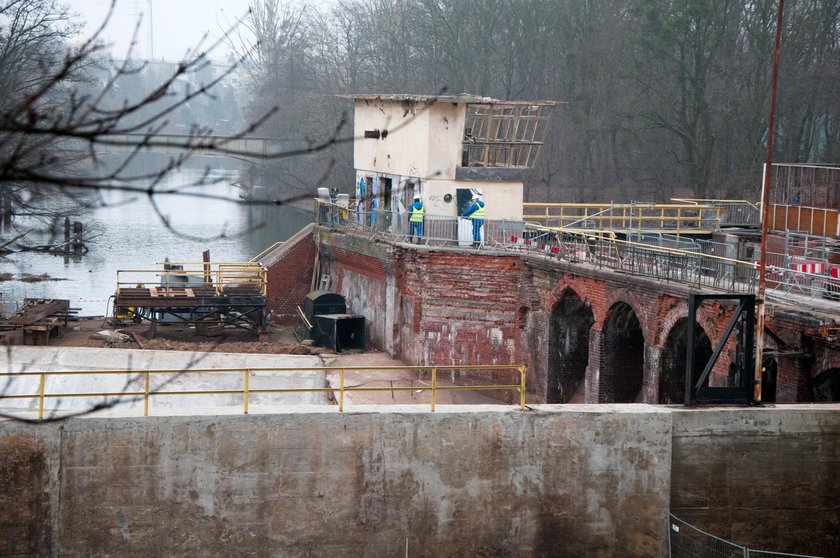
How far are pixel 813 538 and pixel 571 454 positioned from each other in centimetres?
402

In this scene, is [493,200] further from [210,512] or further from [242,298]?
[210,512]

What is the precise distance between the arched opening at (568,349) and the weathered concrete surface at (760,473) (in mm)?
8729

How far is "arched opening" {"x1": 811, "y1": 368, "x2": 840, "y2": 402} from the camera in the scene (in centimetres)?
1889

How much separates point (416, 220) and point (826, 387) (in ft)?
40.7

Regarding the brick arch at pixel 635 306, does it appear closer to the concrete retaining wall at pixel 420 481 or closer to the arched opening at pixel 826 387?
the arched opening at pixel 826 387

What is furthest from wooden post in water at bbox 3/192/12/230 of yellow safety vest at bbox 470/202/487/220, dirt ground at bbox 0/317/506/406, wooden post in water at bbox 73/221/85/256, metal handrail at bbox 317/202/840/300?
yellow safety vest at bbox 470/202/487/220

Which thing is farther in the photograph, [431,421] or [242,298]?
[242,298]

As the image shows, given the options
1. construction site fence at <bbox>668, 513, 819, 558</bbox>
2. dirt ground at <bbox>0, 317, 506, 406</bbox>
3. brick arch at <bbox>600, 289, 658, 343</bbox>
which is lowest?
construction site fence at <bbox>668, 513, 819, 558</bbox>

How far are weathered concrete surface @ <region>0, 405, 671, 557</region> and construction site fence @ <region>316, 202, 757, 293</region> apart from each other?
15.3 feet

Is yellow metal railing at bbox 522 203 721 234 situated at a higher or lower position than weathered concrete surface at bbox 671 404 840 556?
higher

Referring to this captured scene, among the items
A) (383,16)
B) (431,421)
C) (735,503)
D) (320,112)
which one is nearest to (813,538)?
(735,503)

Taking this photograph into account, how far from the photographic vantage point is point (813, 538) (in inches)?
713

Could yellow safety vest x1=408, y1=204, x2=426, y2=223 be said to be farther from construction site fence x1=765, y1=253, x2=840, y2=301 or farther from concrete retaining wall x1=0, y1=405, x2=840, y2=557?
concrete retaining wall x1=0, y1=405, x2=840, y2=557

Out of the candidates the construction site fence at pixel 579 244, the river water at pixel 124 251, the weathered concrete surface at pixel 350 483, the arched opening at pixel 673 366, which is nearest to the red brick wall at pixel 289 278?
Answer: the construction site fence at pixel 579 244
